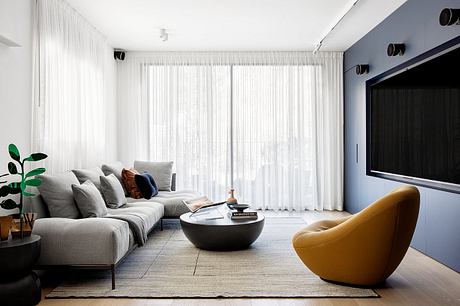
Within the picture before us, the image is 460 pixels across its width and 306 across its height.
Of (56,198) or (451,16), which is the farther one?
(56,198)

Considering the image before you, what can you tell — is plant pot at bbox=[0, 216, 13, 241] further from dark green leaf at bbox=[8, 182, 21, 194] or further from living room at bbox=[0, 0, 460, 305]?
dark green leaf at bbox=[8, 182, 21, 194]

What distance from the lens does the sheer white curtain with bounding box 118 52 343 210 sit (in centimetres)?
701

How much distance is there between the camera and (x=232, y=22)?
5.41m

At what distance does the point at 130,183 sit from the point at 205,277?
7.94 ft

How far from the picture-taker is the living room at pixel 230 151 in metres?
3.14

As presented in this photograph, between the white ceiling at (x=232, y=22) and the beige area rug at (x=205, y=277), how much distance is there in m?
2.70

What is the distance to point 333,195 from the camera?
704 cm

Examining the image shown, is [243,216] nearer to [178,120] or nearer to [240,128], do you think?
[240,128]

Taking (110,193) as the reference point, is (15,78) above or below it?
above

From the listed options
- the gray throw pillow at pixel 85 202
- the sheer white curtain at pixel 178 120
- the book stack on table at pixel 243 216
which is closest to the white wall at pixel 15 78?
the gray throw pillow at pixel 85 202

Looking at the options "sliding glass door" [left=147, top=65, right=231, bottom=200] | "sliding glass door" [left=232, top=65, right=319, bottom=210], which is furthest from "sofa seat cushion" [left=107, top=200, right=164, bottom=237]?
"sliding glass door" [left=232, top=65, right=319, bottom=210]

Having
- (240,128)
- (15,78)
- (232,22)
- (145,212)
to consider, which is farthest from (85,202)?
(240,128)

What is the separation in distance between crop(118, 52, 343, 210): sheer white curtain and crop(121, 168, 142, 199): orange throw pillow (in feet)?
4.65

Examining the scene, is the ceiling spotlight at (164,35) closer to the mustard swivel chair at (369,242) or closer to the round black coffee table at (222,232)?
the round black coffee table at (222,232)
